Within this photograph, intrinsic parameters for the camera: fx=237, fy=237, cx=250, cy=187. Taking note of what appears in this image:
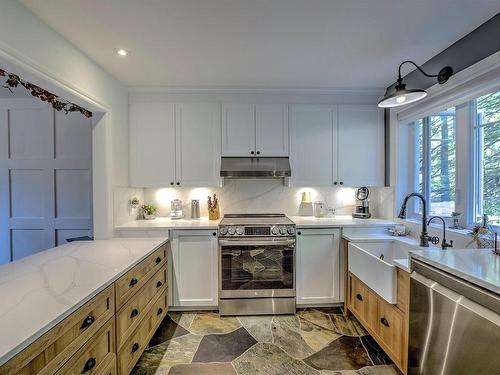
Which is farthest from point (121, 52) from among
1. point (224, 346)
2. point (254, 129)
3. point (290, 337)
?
point (290, 337)

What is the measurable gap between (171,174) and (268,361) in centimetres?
210

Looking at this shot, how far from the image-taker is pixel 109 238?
235 centimetres

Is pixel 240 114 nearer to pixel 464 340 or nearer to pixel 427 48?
pixel 427 48

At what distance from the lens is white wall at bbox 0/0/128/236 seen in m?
1.41

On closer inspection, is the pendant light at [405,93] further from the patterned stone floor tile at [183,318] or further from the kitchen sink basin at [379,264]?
the patterned stone floor tile at [183,318]

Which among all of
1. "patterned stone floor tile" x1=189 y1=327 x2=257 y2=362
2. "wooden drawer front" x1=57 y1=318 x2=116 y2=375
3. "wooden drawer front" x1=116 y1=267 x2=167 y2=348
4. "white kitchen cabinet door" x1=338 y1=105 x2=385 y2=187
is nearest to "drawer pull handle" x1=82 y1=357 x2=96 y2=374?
"wooden drawer front" x1=57 y1=318 x2=116 y2=375

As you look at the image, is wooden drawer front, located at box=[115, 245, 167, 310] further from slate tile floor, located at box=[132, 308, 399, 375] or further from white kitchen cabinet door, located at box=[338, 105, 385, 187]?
white kitchen cabinet door, located at box=[338, 105, 385, 187]

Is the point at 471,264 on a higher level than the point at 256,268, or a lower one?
higher

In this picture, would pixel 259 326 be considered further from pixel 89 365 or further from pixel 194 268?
pixel 89 365

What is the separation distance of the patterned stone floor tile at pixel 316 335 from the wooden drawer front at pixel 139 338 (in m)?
1.35

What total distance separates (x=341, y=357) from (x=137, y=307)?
5.49 feet

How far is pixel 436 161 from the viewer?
237 centimetres

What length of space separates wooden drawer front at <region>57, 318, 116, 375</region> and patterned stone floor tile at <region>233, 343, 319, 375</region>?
95 centimetres

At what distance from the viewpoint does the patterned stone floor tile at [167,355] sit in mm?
1823
